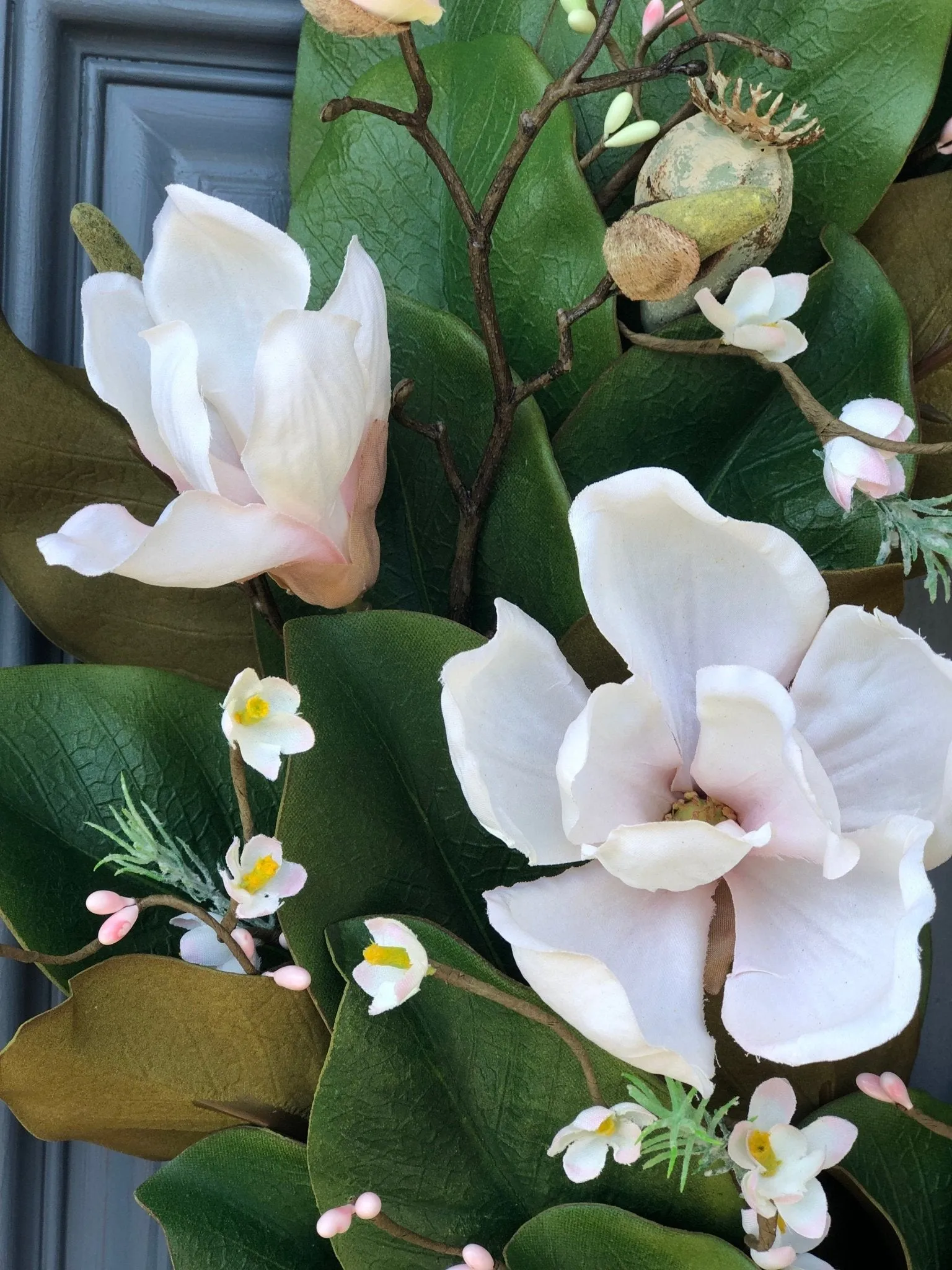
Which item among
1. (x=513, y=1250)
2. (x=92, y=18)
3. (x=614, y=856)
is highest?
(x=92, y=18)

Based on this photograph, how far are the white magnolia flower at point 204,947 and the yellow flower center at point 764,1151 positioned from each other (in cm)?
13

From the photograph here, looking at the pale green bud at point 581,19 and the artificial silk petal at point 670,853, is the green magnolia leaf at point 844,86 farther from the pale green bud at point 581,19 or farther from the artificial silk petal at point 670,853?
the artificial silk petal at point 670,853

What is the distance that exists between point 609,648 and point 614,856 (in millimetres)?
65

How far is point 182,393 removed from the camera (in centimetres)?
25

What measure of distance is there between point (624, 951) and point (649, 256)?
153mm

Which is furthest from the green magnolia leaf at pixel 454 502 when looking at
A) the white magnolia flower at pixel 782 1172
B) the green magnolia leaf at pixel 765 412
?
the white magnolia flower at pixel 782 1172

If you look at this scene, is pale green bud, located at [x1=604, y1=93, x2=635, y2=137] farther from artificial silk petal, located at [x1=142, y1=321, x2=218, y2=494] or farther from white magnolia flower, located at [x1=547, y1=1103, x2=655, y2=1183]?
white magnolia flower, located at [x1=547, y1=1103, x2=655, y2=1183]

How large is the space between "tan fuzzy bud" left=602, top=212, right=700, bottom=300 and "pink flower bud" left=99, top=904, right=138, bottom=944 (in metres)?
0.18

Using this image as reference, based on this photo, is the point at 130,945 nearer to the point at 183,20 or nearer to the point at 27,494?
the point at 27,494

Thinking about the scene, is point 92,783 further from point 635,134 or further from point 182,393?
point 635,134

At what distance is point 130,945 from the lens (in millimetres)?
308

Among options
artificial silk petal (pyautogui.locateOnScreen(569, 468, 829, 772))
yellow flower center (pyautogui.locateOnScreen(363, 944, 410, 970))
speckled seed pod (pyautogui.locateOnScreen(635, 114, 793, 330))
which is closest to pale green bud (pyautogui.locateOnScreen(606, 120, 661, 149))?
speckled seed pod (pyautogui.locateOnScreen(635, 114, 793, 330))

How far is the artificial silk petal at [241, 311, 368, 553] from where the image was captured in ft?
0.80

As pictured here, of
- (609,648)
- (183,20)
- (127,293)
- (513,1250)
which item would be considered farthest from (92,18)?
(513,1250)
